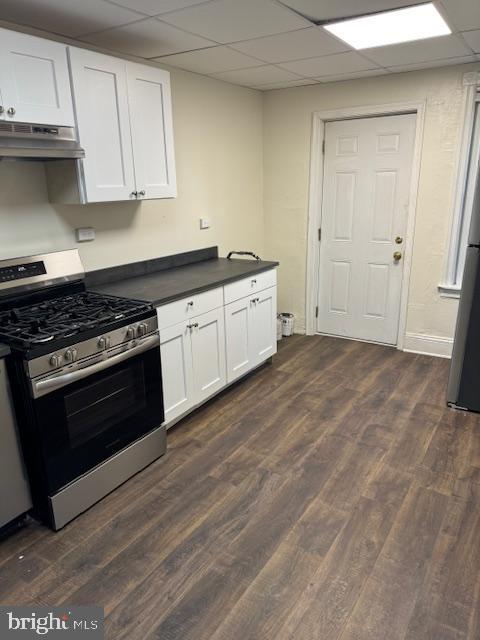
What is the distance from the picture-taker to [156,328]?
258 cm

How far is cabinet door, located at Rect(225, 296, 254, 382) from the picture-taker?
Result: 3344 mm

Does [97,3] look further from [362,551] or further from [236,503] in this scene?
[362,551]

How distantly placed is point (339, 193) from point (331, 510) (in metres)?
2.99

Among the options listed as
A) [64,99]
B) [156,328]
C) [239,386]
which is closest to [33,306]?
[156,328]

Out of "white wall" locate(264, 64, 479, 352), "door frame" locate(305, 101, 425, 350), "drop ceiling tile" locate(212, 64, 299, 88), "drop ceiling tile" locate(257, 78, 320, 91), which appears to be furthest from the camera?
"drop ceiling tile" locate(257, 78, 320, 91)

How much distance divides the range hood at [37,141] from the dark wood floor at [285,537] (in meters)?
1.72

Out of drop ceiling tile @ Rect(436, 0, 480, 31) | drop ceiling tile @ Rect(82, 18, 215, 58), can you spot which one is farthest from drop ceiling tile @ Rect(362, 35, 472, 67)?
drop ceiling tile @ Rect(82, 18, 215, 58)

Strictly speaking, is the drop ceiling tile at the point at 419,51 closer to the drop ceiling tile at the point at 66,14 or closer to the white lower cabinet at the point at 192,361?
the drop ceiling tile at the point at 66,14

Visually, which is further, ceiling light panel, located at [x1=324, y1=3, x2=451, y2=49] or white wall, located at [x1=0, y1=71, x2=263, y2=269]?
white wall, located at [x1=0, y1=71, x2=263, y2=269]

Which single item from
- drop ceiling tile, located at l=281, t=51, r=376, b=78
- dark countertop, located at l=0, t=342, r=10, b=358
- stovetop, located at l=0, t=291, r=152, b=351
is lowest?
dark countertop, located at l=0, t=342, r=10, b=358

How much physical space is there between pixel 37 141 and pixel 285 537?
2154 mm

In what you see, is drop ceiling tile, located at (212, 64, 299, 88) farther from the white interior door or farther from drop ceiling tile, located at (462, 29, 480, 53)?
drop ceiling tile, located at (462, 29, 480, 53)

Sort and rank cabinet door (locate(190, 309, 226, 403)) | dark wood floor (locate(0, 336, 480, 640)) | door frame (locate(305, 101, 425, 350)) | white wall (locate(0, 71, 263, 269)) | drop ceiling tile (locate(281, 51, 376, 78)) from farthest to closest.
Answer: door frame (locate(305, 101, 425, 350))
drop ceiling tile (locate(281, 51, 376, 78))
cabinet door (locate(190, 309, 226, 403))
white wall (locate(0, 71, 263, 269))
dark wood floor (locate(0, 336, 480, 640))

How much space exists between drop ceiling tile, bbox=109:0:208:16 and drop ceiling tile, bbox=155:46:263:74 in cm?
74
